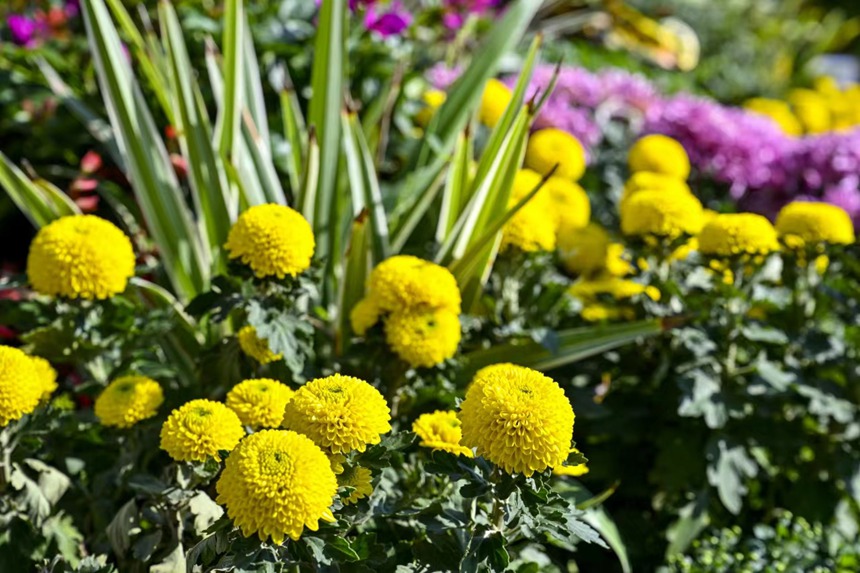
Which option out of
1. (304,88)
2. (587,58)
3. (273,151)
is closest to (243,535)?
(273,151)

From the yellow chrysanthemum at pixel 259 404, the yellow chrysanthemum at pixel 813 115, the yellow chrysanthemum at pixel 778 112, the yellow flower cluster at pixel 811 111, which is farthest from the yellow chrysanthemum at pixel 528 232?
the yellow chrysanthemum at pixel 813 115

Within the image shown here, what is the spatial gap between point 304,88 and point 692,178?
1.30m

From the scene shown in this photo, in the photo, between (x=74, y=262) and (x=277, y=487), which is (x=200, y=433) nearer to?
(x=277, y=487)

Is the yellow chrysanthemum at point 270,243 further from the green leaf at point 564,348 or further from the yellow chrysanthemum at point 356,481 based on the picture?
the green leaf at point 564,348

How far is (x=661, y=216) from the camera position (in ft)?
6.03

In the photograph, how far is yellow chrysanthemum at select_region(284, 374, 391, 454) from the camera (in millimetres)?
1067

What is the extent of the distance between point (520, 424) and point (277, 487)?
280 millimetres

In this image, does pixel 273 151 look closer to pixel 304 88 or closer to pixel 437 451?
pixel 304 88

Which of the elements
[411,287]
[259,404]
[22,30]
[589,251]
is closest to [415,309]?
[411,287]

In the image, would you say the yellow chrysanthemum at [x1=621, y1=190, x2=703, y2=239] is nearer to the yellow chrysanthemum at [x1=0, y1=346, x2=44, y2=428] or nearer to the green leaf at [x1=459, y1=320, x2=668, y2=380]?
the green leaf at [x1=459, y1=320, x2=668, y2=380]

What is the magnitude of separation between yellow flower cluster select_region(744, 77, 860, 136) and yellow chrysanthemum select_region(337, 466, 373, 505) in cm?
435

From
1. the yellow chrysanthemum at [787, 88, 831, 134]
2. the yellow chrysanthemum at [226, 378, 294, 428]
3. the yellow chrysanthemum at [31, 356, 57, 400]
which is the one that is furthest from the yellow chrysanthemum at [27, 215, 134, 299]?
the yellow chrysanthemum at [787, 88, 831, 134]

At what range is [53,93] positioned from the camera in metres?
2.46

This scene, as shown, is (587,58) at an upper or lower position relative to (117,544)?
lower
